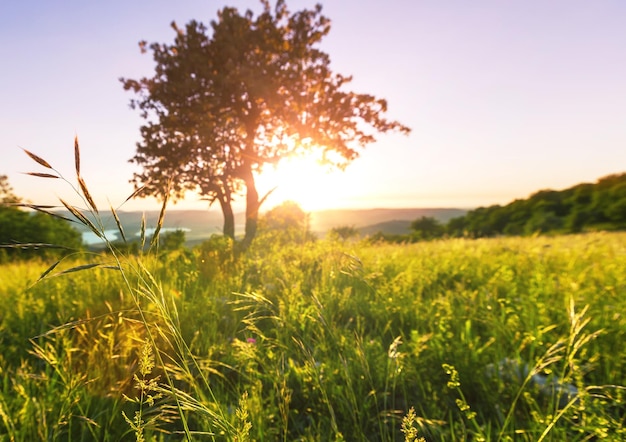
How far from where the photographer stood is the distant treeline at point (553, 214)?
2051cm

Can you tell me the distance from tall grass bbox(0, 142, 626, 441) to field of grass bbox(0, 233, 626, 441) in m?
Answer: 0.02

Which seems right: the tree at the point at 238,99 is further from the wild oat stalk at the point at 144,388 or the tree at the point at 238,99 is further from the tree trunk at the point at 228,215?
the wild oat stalk at the point at 144,388

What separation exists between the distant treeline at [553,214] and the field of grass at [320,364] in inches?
511

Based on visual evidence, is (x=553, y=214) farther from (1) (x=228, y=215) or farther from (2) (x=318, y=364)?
(2) (x=318, y=364)

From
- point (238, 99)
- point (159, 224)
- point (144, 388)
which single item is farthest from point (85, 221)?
point (238, 99)

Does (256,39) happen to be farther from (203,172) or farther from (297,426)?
(297,426)

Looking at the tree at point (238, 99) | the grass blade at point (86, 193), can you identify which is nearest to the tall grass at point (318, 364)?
the grass blade at point (86, 193)

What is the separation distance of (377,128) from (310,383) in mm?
13225

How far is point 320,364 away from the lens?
2145mm

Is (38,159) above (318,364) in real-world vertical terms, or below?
above

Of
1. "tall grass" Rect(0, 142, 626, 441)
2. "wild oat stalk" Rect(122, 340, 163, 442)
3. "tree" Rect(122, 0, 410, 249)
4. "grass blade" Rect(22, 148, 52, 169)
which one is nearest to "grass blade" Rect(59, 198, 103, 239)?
"tall grass" Rect(0, 142, 626, 441)

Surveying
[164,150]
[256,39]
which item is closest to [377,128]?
[256,39]

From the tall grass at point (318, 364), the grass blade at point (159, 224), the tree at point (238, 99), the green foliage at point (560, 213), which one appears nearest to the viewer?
the grass blade at point (159, 224)

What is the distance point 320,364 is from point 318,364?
0.89 ft
